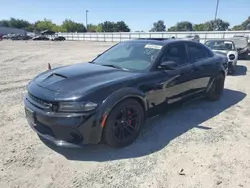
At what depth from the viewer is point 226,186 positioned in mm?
2883

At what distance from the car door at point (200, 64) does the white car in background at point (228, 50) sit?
15.3 ft

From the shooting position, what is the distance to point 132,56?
14.7 ft

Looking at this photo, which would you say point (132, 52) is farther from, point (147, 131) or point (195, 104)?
point (195, 104)

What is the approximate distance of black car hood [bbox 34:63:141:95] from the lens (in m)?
3.37

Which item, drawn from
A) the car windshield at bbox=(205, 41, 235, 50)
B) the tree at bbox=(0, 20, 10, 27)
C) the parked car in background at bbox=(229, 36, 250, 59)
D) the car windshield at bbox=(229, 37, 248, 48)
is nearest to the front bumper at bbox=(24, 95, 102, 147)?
the car windshield at bbox=(205, 41, 235, 50)

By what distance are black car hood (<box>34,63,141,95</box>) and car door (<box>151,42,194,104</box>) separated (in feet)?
2.22

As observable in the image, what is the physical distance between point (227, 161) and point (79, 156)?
6.86ft

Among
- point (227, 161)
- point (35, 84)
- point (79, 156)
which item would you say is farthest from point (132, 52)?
point (227, 161)

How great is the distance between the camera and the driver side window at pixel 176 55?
443cm

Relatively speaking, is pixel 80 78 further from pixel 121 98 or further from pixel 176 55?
pixel 176 55

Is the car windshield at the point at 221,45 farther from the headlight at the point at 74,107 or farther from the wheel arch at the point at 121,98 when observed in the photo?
the headlight at the point at 74,107

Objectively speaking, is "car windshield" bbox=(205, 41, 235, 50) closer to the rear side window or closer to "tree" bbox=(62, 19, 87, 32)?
the rear side window

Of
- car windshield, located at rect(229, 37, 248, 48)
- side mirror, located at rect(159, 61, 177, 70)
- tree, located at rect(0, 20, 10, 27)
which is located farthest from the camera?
tree, located at rect(0, 20, 10, 27)

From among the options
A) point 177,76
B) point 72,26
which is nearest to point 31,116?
point 177,76
